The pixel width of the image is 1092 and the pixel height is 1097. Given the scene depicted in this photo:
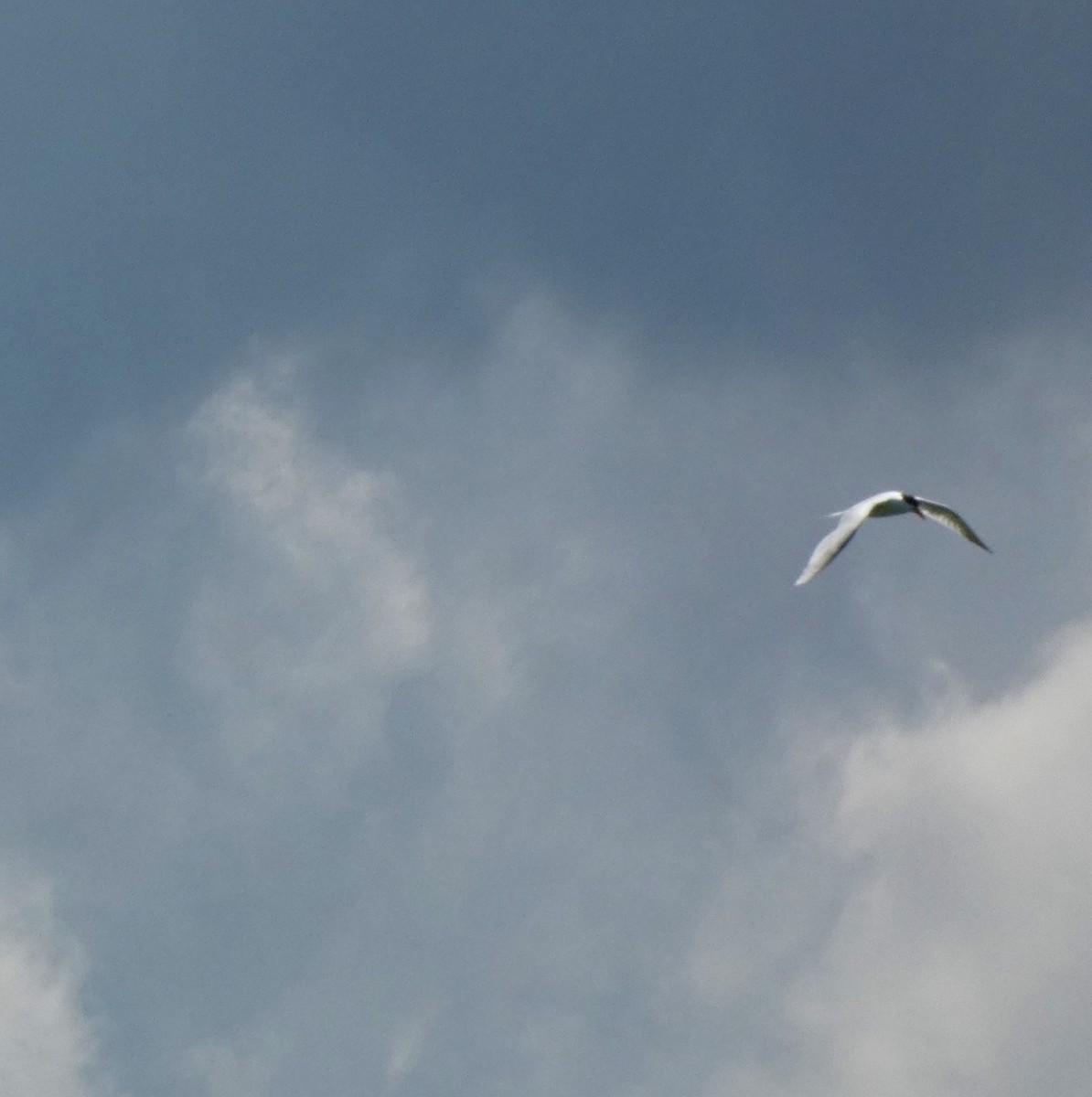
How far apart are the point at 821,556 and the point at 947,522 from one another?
24.6 meters

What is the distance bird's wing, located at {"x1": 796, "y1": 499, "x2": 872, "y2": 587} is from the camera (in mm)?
120500

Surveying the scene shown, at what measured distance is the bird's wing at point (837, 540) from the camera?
120m

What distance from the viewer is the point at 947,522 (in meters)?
141

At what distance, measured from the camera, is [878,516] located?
133 meters

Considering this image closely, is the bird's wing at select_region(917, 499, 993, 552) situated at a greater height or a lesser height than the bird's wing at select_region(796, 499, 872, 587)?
greater

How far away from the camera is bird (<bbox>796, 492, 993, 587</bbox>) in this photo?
122000 millimetres

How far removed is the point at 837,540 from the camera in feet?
406

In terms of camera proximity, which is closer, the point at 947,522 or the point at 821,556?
the point at 821,556

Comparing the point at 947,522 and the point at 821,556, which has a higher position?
the point at 947,522

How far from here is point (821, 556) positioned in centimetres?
12206

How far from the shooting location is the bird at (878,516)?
122m

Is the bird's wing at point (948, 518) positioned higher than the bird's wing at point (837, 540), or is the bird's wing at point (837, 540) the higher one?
the bird's wing at point (948, 518)

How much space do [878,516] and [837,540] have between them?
1119 cm
